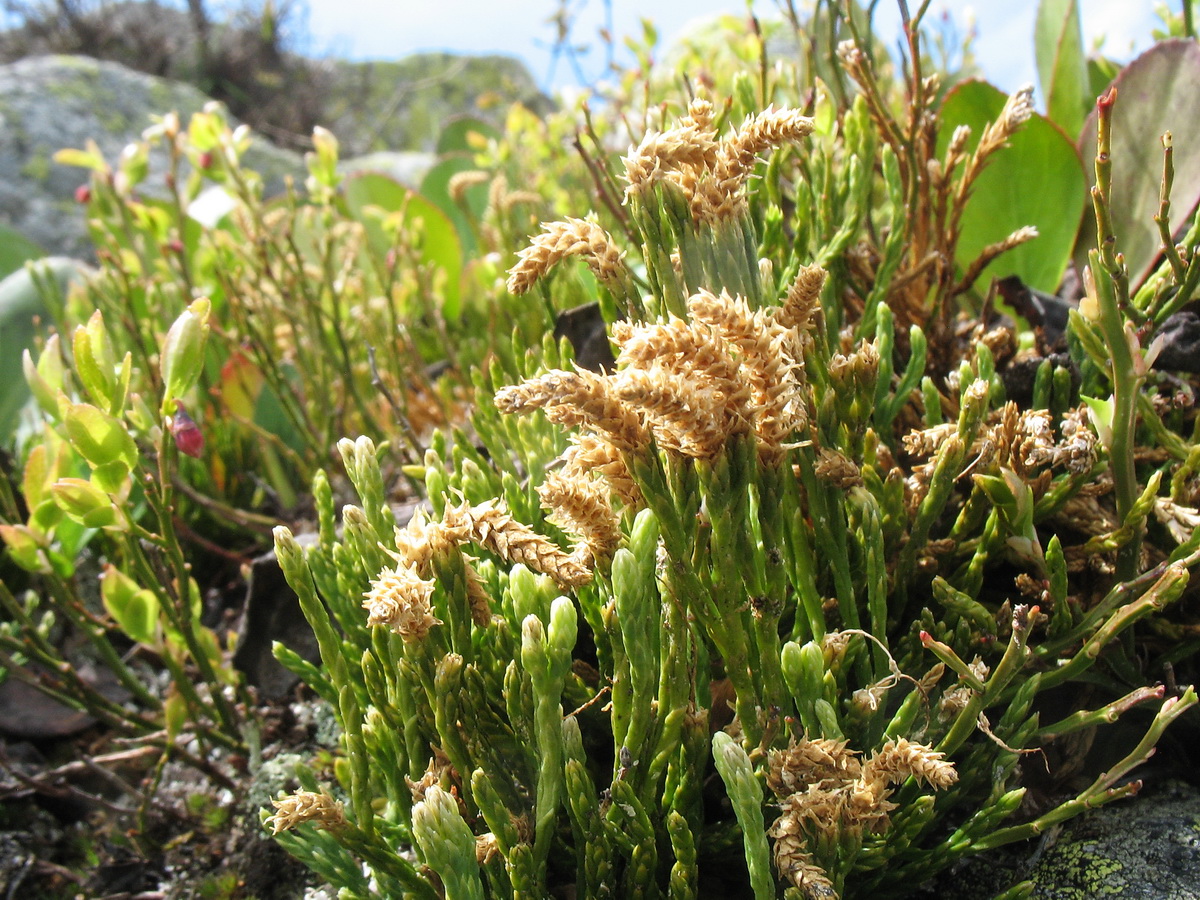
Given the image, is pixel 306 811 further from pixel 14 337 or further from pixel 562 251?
pixel 14 337

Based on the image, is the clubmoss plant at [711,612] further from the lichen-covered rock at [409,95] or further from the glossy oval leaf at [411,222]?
the lichen-covered rock at [409,95]

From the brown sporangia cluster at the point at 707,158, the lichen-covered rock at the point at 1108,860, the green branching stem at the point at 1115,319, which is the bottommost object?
the lichen-covered rock at the point at 1108,860

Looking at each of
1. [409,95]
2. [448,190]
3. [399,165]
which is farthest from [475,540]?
[409,95]

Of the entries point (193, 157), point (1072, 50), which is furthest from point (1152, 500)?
point (193, 157)

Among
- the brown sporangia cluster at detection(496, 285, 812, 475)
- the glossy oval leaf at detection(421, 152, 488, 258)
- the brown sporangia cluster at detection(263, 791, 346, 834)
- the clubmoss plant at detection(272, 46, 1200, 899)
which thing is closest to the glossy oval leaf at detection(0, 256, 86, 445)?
the glossy oval leaf at detection(421, 152, 488, 258)

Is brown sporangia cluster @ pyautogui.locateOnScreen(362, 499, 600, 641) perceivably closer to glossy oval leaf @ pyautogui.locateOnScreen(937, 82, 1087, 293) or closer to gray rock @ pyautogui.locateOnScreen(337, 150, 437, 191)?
glossy oval leaf @ pyautogui.locateOnScreen(937, 82, 1087, 293)

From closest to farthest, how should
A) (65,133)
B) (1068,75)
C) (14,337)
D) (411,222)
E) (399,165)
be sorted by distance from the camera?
1. (1068,75)
2. (14,337)
3. (411,222)
4. (65,133)
5. (399,165)

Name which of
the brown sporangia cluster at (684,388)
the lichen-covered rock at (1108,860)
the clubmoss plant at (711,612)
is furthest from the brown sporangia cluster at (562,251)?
the lichen-covered rock at (1108,860)
